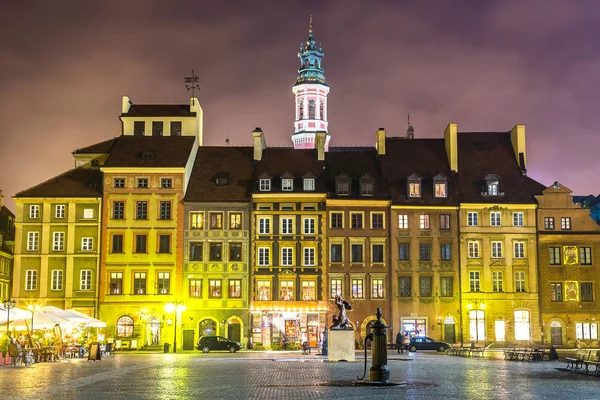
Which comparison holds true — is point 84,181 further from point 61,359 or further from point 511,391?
point 511,391

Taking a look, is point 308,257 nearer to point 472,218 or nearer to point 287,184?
point 287,184

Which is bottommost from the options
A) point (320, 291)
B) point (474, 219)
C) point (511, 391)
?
point (511, 391)

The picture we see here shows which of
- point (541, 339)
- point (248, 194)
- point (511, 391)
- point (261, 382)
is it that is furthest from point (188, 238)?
point (511, 391)

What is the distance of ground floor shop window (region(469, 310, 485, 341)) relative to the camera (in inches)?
2763

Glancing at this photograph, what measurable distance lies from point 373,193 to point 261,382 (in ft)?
141

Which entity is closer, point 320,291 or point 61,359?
point 61,359

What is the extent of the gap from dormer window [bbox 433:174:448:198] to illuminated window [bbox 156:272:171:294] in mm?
21255

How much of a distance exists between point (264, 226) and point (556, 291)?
22649mm

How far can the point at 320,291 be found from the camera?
2768 inches

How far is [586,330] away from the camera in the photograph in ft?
231

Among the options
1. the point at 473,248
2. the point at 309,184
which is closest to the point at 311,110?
the point at 309,184

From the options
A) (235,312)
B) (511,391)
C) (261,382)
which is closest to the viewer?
(511,391)

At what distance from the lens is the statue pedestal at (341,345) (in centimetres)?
4406

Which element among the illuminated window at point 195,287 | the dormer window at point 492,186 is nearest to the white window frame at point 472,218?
the dormer window at point 492,186
